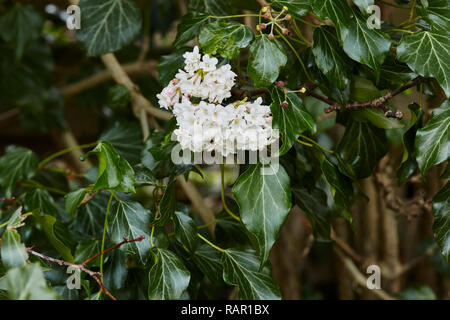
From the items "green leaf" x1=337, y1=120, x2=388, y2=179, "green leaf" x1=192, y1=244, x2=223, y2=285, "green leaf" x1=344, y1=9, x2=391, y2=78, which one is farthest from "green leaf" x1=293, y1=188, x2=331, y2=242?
"green leaf" x1=344, y1=9, x2=391, y2=78

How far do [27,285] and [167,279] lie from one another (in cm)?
22

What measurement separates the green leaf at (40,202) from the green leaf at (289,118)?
1.74ft

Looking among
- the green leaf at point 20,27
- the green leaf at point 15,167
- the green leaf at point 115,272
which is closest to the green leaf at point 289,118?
the green leaf at point 115,272

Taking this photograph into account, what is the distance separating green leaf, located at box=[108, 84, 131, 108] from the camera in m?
1.16

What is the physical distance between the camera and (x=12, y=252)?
2.02 ft

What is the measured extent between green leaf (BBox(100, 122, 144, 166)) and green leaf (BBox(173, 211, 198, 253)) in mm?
392

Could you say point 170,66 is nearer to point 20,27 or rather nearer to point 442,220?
point 442,220

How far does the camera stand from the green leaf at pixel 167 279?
2.30 ft

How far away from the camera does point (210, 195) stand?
6.43 ft

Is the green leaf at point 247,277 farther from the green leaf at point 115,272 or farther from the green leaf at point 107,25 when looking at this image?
the green leaf at point 107,25

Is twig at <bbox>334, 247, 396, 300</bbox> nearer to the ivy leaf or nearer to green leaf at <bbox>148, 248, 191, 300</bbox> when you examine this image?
the ivy leaf

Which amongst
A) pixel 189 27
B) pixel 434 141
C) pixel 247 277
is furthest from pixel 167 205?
pixel 434 141

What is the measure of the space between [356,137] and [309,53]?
7.1 inches
